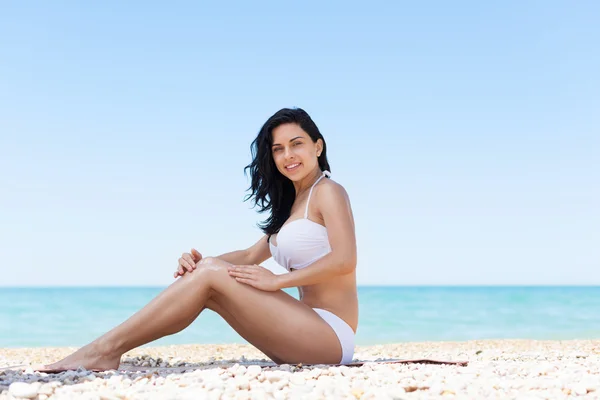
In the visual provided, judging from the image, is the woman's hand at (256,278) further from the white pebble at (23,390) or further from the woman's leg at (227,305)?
the white pebble at (23,390)

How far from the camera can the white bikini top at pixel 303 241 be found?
4.63 metres

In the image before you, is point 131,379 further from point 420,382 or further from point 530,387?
point 530,387

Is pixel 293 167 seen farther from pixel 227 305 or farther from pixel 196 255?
pixel 227 305

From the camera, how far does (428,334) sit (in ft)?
72.8

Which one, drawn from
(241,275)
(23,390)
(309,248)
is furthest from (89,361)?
(309,248)

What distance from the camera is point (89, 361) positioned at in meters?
4.22

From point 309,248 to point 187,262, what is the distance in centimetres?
86

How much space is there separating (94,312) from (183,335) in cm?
1366

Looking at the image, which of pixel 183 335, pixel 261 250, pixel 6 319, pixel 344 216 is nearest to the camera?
pixel 344 216

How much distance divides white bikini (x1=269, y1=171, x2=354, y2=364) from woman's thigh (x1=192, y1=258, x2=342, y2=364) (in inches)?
3.5

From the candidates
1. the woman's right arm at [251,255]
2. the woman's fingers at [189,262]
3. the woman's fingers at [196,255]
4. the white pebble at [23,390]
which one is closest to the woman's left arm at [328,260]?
the woman's fingers at [189,262]

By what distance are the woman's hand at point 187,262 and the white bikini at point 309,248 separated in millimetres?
609

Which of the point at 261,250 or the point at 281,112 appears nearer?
the point at 281,112

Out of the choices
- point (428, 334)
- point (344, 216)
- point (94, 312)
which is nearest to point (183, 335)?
point (428, 334)
